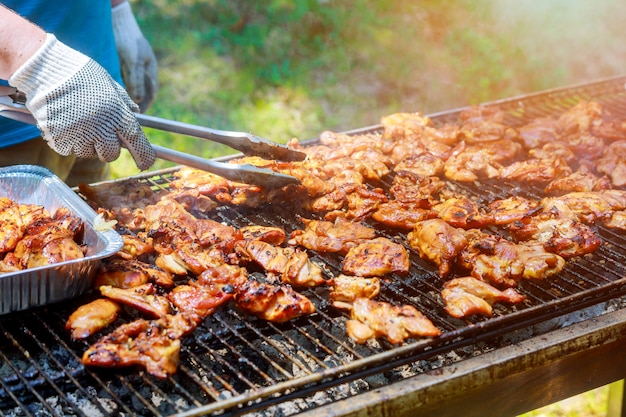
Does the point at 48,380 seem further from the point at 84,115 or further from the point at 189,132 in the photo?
the point at 189,132

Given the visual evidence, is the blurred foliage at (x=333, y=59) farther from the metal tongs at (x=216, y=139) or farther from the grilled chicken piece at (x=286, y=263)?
the grilled chicken piece at (x=286, y=263)

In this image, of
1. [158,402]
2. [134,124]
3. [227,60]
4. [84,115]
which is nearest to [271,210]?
[134,124]

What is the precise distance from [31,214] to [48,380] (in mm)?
1081

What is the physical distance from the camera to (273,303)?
298 cm

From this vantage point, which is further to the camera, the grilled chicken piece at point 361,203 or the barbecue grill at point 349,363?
the grilled chicken piece at point 361,203

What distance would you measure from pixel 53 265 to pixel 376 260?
1.51 meters

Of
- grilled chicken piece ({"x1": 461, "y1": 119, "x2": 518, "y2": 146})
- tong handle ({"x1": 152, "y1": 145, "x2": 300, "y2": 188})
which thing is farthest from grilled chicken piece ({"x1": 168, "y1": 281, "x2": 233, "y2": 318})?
grilled chicken piece ({"x1": 461, "y1": 119, "x2": 518, "y2": 146})

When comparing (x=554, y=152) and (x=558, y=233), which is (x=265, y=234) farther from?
(x=554, y=152)

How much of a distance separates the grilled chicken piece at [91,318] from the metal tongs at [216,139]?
0.96 meters

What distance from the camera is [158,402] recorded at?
8.76 ft

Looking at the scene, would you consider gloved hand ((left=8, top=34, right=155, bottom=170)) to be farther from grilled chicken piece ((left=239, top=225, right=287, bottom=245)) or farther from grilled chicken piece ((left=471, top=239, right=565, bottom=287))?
grilled chicken piece ((left=471, top=239, right=565, bottom=287))

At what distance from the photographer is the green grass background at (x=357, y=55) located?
941 centimetres

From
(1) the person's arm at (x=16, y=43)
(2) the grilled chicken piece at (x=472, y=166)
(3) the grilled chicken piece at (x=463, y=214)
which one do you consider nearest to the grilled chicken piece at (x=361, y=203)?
(3) the grilled chicken piece at (x=463, y=214)

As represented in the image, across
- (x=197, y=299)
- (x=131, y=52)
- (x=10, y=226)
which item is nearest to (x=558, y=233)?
(x=197, y=299)
